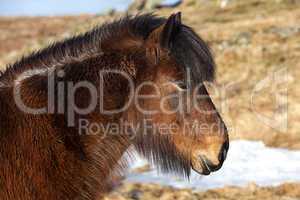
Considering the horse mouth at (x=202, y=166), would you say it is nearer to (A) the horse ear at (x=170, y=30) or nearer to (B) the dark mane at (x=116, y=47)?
(B) the dark mane at (x=116, y=47)

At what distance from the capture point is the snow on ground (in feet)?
28.3

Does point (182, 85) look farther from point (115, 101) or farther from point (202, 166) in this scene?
point (202, 166)

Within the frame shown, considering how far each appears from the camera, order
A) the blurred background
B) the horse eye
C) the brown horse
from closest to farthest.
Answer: the brown horse
the horse eye
the blurred background

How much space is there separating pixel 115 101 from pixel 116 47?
1.53ft

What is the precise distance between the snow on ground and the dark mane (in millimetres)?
4376

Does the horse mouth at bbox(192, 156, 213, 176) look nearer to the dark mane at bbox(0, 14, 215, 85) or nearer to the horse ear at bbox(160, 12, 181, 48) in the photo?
the dark mane at bbox(0, 14, 215, 85)

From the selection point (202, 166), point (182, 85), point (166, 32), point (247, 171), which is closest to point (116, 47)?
point (166, 32)

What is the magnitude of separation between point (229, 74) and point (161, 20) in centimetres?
1103

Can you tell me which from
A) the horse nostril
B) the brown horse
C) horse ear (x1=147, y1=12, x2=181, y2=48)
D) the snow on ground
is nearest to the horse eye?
the brown horse

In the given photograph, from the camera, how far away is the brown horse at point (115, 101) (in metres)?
3.76

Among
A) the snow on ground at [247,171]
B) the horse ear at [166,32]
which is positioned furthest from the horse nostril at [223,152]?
the snow on ground at [247,171]

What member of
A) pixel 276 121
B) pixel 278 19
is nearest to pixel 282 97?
pixel 276 121

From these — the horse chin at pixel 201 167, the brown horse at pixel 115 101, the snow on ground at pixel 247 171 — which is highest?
the brown horse at pixel 115 101

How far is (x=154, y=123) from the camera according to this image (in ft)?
13.3
